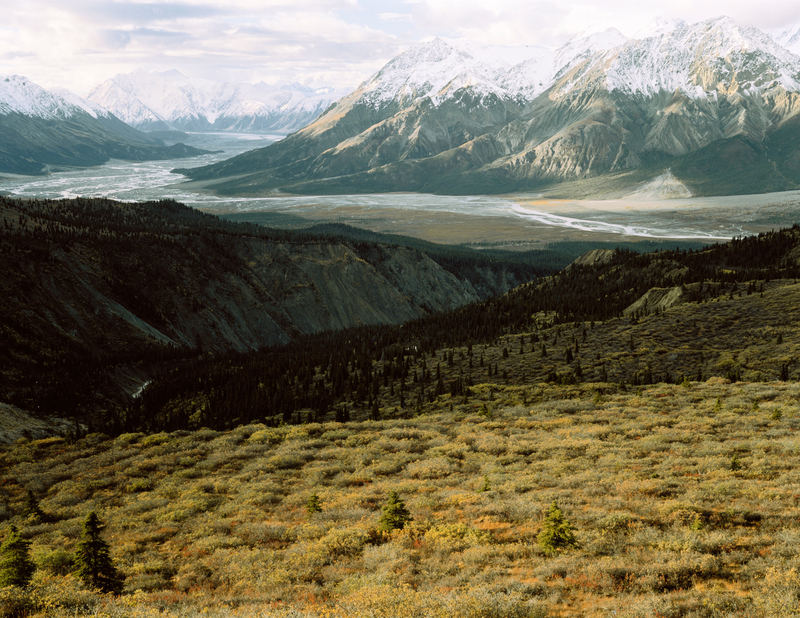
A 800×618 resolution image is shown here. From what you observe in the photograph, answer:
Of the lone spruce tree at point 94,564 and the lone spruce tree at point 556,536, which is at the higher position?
the lone spruce tree at point 556,536

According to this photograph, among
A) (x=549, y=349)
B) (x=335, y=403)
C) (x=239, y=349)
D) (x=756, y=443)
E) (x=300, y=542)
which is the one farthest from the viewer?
(x=239, y=349)

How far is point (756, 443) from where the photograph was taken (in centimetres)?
2462

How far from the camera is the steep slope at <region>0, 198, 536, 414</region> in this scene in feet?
187

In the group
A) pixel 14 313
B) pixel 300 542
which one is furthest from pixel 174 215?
pixel 300 542

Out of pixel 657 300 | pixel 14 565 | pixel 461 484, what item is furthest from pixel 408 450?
pixel 657 300

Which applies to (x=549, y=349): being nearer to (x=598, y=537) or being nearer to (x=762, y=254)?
(x=598, y=537)

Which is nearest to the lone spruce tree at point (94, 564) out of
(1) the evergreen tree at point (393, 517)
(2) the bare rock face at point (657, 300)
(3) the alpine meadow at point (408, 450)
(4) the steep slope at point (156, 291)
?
(3) the alpine meadow at point (408, 450)

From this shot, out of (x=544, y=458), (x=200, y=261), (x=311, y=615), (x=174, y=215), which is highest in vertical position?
(x=174, y=215)

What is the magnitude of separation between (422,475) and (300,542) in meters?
A: 8.45

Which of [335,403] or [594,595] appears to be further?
[335,403]

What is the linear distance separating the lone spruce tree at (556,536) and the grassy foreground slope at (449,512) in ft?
0.87

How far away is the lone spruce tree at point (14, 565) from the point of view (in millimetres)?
16516

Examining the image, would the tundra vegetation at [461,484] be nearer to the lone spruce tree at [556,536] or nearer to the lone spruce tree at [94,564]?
the lone spruce tree at [556,536]

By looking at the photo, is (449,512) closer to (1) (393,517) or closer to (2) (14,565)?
(1) (393,517)
